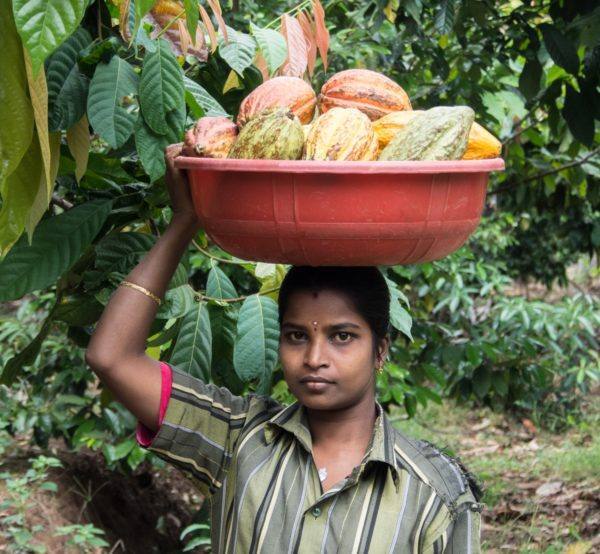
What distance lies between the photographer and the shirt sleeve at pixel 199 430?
1594mm

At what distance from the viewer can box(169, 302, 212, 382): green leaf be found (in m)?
1.83

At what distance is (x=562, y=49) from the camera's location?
2.67 m

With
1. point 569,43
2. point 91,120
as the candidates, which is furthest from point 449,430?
point 91,120

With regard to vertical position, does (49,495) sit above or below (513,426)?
above

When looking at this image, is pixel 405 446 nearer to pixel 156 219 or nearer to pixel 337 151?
pixel 337 151

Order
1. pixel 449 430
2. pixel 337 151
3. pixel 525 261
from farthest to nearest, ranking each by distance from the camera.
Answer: pixel 525 261 → pixel 449 430 → pixel 337 151

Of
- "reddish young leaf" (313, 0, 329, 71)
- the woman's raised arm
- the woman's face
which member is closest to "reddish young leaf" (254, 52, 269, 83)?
"reddish young leaf" (313, 0, 329, 71)

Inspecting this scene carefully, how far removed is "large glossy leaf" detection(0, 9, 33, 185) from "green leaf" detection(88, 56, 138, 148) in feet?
1.42

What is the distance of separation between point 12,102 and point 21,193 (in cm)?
16

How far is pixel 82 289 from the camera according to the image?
183 centimetres

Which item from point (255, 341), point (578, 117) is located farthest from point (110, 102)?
point (578, 117)

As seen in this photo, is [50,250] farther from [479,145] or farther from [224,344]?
[479,145]

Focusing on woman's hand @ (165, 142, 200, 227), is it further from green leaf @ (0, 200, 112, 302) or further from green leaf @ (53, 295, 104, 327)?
green leaf @ (53, 295, 104, 327)

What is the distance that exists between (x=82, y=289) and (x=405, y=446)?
0.68m
